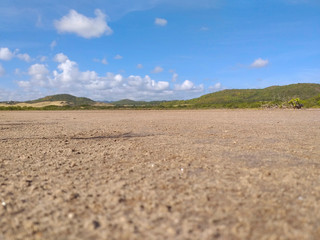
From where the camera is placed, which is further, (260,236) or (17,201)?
(17,201)

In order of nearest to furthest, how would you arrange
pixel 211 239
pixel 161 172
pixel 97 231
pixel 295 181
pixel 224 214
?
pixel 211 239, pixel 97 231, pixel 224 214, pixel 295 181, pixel 161 172

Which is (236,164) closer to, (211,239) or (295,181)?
(295,181)

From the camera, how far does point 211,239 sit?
273cm

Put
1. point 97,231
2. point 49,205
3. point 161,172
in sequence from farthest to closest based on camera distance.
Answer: point 161,172 → point 49,205 → point 97,231

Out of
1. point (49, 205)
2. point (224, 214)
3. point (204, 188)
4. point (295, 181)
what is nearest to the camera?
point (224, 214)

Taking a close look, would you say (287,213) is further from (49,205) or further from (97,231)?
(49,205)

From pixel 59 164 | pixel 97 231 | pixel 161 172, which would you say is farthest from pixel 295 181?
pixel 59 164

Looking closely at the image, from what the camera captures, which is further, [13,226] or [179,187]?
[179,187]

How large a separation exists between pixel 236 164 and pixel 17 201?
14.1 ft

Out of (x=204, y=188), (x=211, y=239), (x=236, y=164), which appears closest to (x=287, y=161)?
(x=236, y=164)

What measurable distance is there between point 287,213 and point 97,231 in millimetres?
2368

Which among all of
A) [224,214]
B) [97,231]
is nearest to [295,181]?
[224,214]

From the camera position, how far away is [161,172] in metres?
5.19

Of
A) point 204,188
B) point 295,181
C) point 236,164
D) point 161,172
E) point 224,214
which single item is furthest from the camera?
point 236,164
